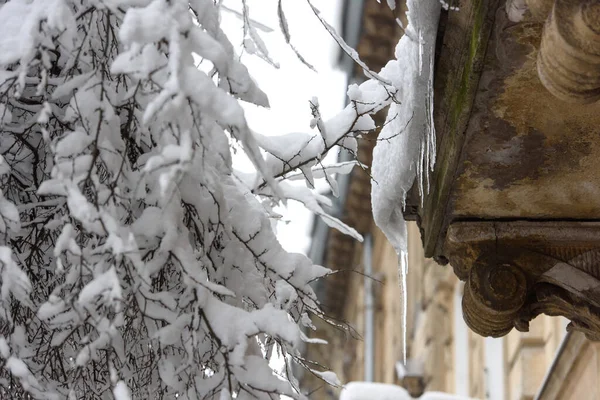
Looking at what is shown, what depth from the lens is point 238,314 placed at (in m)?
2.22

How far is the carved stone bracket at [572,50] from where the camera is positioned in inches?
85.4

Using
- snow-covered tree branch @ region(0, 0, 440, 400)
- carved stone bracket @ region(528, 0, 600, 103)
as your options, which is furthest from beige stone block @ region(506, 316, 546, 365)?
carved stone bracket @ region(528, 0, 600, 103)

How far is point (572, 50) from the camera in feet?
7.25

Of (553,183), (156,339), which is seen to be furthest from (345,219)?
(156,339)

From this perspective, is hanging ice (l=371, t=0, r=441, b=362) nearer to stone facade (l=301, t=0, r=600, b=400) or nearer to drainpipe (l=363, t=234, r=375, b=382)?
stone facade (l=301, t=0, r=600, b=400)

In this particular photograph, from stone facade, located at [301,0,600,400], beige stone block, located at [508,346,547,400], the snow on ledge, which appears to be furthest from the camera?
the snow on ledge

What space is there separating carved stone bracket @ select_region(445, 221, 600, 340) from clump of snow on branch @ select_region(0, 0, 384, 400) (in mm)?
831

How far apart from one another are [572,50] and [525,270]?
1.34 m

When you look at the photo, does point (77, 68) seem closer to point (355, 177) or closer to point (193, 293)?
point (193, 293)

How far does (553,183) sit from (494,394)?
15.8 ft

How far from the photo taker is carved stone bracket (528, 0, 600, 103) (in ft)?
7.11

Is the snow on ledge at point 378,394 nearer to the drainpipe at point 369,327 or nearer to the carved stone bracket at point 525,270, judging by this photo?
the carved stone bracket at point 525,270

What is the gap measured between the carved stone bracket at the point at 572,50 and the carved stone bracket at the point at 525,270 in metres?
1.12

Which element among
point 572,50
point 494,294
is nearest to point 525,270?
point 494,294
